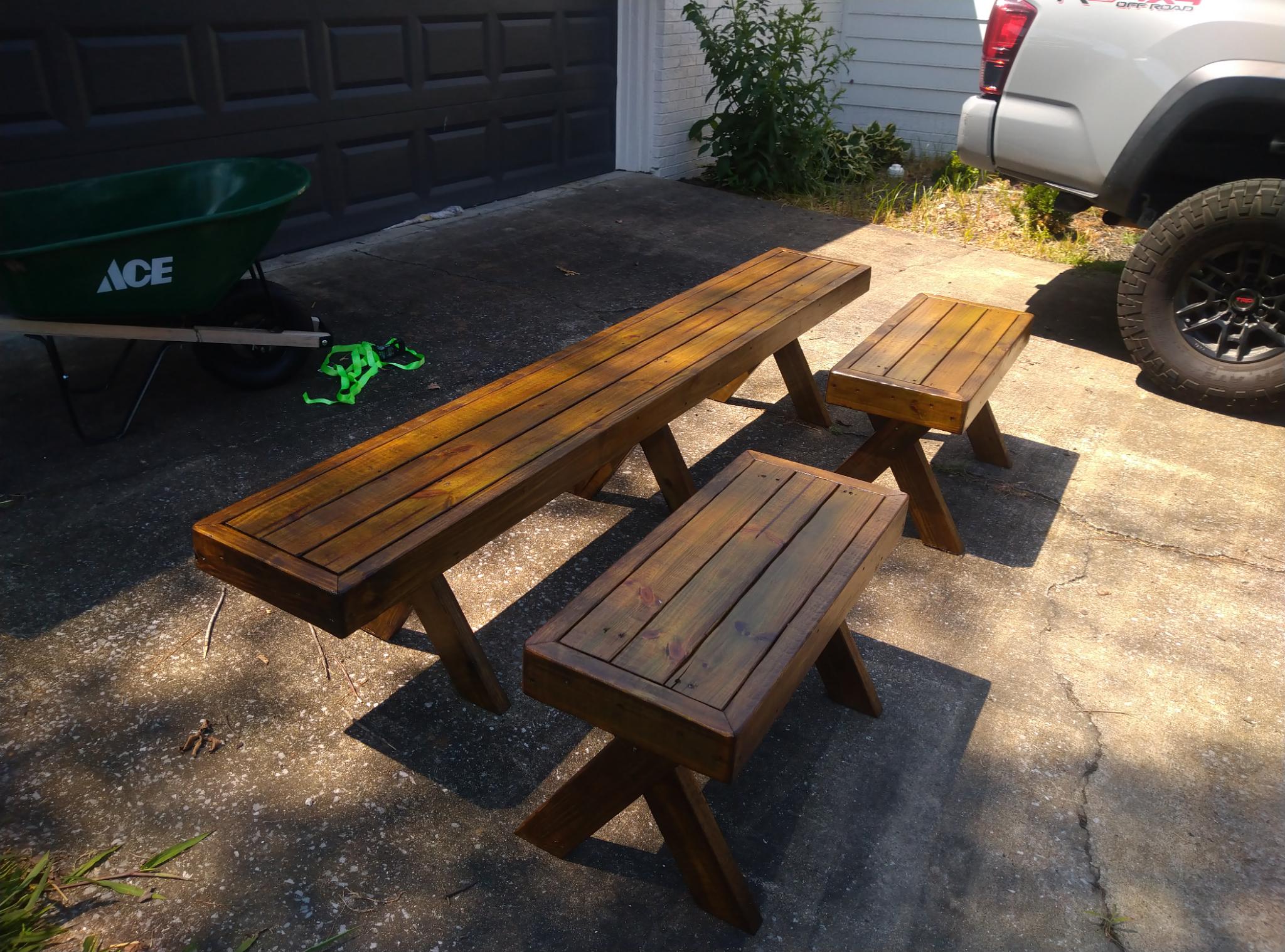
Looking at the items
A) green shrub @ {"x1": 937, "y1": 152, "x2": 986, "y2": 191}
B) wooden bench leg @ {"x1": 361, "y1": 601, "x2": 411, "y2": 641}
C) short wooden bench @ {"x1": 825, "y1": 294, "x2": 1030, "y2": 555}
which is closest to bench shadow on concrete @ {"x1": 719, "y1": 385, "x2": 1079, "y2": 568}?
short wooden bench @ {"x1": 825, "y1": 294, "x2": 1030, "y2": 555}

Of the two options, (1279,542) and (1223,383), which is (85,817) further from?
(1223,383)

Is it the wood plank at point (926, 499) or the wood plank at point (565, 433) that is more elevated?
the wood plank at point (565, 433)

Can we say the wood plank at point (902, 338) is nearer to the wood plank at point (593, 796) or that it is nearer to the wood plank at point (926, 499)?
the wood plank at point (926, 499)

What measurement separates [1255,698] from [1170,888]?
0.85 metres

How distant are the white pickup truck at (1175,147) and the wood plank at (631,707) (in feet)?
12.2

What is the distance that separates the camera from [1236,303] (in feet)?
14.4

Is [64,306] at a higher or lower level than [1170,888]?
higher

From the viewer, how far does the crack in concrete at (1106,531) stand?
11.1 ft

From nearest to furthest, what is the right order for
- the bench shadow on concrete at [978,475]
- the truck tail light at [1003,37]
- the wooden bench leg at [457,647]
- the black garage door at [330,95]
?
the wooden bench leg at [457,647] < the bench shadow on concrete at [978,475] < the black garage door at [330,95] < the truck tail light at [1003,37]

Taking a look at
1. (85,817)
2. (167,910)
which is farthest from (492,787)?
(85,817)

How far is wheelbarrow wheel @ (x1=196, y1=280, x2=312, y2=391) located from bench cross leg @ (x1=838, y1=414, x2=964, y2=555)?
2.41 metres

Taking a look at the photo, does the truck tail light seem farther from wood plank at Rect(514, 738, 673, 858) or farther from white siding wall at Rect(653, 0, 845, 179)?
wood plank at Rect(514, 738, 673, 858)

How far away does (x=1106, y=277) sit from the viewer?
638 cm

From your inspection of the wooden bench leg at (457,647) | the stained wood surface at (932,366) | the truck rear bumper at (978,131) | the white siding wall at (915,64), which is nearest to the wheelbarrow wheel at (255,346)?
the wooden bench leg at (457,647)
